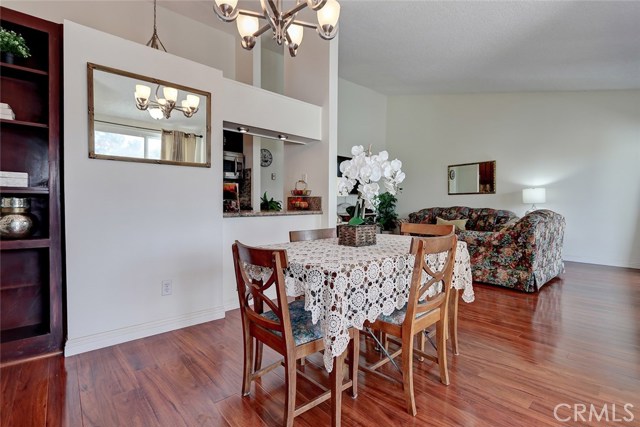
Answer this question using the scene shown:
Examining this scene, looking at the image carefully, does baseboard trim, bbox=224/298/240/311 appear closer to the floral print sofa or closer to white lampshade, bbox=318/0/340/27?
white lampshade, bbox=318/0/340/27

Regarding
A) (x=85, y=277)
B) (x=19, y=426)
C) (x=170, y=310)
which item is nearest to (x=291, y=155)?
(x=170, y=310)

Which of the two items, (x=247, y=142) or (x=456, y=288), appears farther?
(x=247, y=142)

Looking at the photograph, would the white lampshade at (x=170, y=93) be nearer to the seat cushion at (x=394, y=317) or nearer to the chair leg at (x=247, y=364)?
the chair leg at (x=247, y=364)

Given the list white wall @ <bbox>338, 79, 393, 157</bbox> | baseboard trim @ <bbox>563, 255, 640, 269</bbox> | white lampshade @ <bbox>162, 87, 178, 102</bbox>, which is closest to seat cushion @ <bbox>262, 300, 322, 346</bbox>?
white lampshade @ <bbox>162, 87, 178, 102</bbox>

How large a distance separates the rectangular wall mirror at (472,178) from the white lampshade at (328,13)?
17.2 feet

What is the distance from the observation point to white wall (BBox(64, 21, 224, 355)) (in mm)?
2188

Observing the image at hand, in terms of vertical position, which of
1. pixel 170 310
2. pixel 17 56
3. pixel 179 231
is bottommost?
pixel 170 310

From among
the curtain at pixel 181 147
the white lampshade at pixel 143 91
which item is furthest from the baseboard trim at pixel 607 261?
the white lampshade at pixel 143 91

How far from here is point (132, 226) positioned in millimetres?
2416

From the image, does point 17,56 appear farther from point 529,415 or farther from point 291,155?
point 529,415

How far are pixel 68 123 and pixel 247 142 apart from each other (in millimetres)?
2948

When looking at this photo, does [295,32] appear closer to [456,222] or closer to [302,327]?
[302,327]

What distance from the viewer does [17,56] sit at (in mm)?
2156

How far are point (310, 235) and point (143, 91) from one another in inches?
67.3
